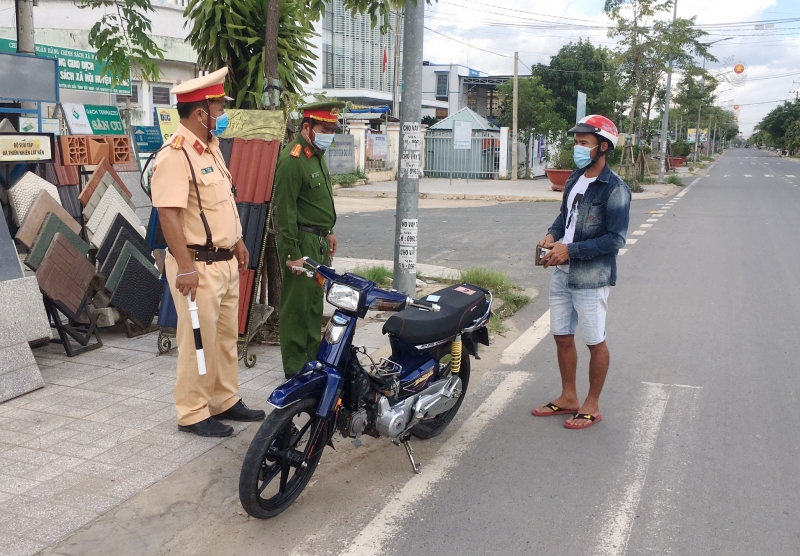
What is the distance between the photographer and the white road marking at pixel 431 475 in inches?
138

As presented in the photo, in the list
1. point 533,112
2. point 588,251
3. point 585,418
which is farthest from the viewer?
point 533,112

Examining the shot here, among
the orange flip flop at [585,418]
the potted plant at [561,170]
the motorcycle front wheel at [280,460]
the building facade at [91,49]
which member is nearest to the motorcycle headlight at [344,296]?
the motorcycle front wheel at [280,460]

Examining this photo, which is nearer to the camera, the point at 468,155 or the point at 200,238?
the point at 200,238

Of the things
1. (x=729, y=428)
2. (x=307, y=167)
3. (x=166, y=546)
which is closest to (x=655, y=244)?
(x=729, y=428)

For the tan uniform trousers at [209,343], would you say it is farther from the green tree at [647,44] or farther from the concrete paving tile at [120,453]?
the green tree at [647,44]

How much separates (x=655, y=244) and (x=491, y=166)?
1886cm

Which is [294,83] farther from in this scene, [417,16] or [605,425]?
[605,425]

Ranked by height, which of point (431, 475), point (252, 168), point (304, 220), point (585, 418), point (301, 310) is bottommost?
point (431, 475)

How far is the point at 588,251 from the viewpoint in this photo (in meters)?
4.71

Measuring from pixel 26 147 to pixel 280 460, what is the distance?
423 centimetres

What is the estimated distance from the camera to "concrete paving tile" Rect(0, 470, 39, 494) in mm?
3828

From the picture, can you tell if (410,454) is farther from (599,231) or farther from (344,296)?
(599,231)

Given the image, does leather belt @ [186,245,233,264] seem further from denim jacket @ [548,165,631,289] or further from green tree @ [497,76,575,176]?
green tree @ [497,76,575,176]

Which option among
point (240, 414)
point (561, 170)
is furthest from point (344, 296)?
point (561, 170)
